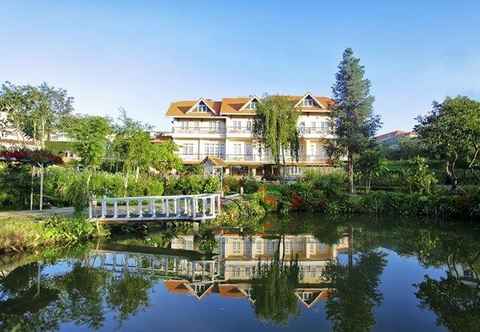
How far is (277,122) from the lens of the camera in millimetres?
34562

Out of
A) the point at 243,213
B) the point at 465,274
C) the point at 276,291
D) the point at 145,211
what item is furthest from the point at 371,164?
the point at 276,291

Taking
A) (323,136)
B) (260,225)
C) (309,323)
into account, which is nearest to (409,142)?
(323,136)

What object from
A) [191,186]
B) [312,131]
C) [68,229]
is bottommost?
[68,229]

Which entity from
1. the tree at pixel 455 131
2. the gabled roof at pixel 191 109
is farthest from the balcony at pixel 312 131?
the tree at pixel 455 131

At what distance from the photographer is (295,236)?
1736cm

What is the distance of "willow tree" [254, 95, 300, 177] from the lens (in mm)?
34250

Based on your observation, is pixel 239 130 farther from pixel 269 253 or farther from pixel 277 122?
pixel 269 253

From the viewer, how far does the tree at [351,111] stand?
115 ft

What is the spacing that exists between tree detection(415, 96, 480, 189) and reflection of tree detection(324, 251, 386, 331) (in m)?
14.6

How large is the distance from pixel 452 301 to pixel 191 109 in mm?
36322

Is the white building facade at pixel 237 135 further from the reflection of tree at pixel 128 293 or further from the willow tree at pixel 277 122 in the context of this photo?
the reflection of tree at pixel 128 293

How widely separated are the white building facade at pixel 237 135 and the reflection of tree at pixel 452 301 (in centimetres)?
3163

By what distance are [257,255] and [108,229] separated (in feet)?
21.1

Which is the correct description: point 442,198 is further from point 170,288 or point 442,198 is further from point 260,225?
point 170,288
